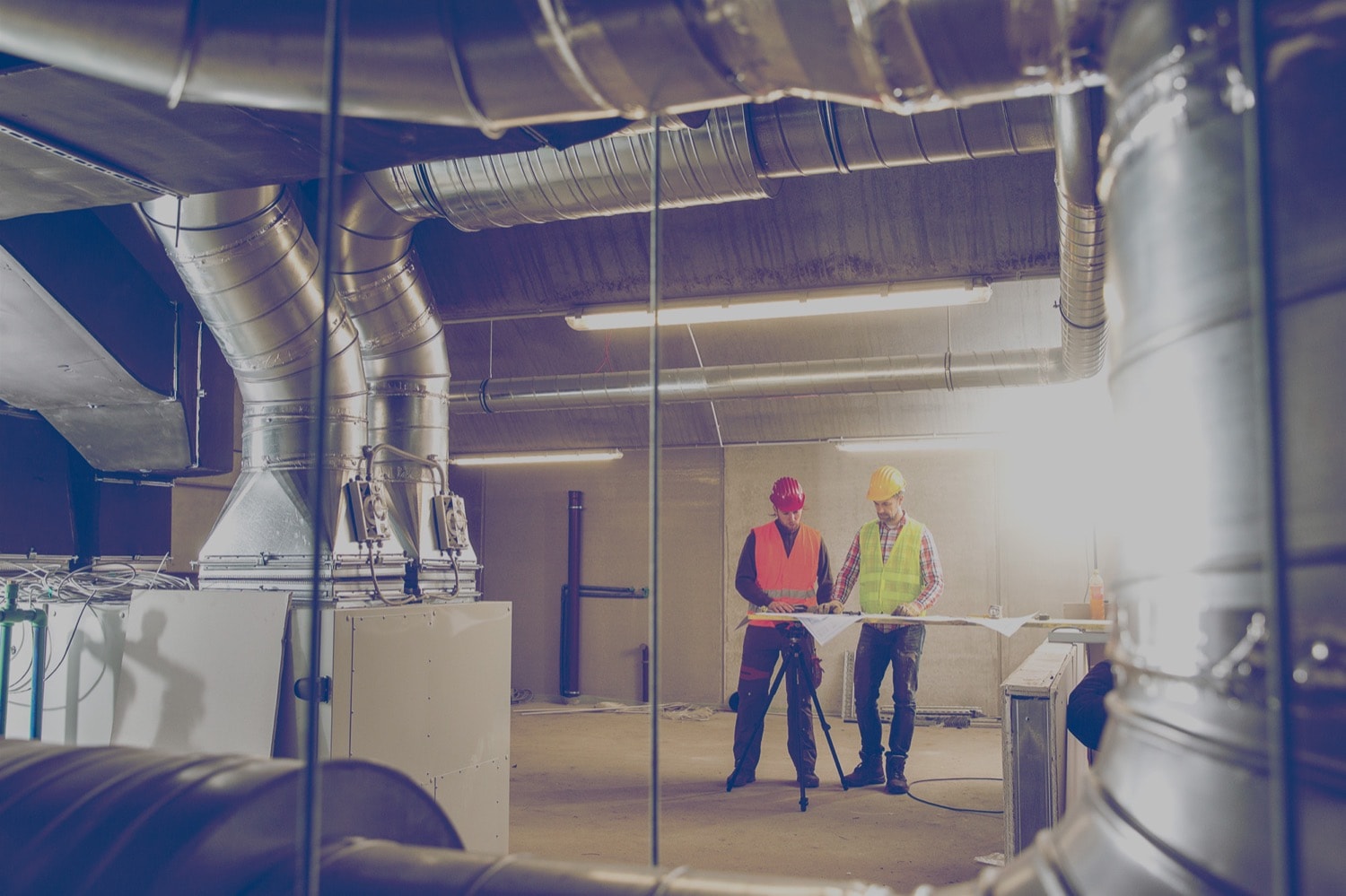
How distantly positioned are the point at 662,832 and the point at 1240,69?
13.9 feet

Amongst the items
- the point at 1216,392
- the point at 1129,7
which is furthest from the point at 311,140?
the point at 1216,392

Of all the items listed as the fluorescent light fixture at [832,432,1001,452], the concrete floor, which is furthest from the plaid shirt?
the fluorescent light fixture at [832,432,1001,452]

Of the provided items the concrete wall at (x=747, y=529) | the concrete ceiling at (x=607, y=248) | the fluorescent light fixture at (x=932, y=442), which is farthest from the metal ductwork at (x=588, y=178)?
the concrete wall at (x=747, y=529)

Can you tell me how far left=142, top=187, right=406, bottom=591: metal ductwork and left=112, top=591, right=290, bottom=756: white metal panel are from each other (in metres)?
0.31

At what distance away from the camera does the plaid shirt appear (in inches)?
221

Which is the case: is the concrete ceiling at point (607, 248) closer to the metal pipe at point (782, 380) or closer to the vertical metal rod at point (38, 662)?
the metal pipe at point (782, 380)

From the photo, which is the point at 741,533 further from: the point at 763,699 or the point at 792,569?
the point at 763,699

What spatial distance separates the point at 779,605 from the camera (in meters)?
5.63

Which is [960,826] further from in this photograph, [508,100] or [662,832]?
[508,100]

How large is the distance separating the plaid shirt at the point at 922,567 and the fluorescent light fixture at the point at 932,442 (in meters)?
2.71

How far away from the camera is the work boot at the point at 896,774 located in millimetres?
5422

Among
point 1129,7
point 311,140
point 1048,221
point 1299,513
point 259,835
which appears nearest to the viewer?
point 1299,513

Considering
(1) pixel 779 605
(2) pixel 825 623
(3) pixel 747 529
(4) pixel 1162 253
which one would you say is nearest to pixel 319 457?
(4) pixel 1162 253

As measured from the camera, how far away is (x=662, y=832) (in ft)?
15.0
